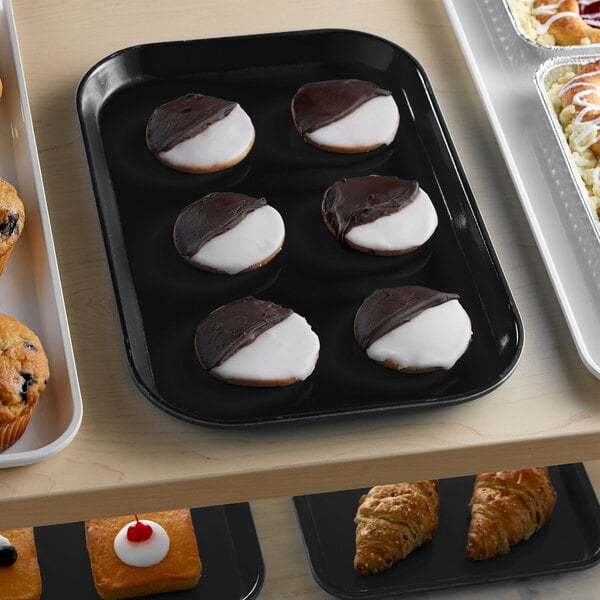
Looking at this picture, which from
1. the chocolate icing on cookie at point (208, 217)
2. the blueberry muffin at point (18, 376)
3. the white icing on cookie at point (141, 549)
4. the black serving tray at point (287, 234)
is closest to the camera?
the blueberry muffin at point (18, 376)

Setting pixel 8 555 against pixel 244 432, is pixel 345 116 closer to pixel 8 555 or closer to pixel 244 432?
pixel 244 432

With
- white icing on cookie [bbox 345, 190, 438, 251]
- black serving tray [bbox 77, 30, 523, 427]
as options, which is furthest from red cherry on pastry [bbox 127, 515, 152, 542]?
white icing on cookie [bbox 345, 190, 438, 251]

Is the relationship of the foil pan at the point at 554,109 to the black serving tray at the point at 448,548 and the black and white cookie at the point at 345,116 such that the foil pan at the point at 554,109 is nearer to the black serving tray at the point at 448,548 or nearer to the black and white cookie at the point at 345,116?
the black and white cookie at the point at 345,116

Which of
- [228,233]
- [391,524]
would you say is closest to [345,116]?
[228,233]

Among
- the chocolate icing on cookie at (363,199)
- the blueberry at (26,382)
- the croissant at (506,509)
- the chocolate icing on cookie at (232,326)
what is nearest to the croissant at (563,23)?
the chocolate icing on cookie at (363,199)

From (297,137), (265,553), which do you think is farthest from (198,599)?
(297,137)
